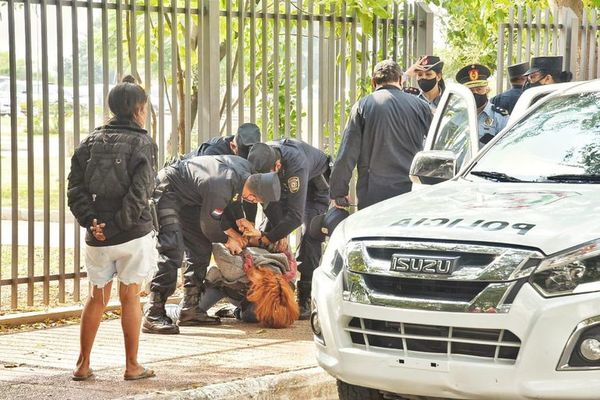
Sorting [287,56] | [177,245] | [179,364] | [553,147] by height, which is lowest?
[179,364]

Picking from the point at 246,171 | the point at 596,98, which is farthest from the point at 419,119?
the point at 596,98

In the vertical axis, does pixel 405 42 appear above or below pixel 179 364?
above

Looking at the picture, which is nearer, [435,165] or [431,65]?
[435,165]

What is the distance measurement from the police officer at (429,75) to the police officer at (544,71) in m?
0.95

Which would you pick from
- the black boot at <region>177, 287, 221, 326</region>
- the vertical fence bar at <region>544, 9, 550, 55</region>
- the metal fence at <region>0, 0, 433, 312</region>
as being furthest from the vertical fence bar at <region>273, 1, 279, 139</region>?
the vertical fence bar at <region>544, 9, 550, 55</region>

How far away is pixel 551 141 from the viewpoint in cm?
608

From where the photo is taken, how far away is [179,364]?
7465 millimetres

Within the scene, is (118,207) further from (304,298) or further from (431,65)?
(431,65)

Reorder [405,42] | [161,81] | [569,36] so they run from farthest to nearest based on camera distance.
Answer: [569,36] → [405,42] → [161,81]

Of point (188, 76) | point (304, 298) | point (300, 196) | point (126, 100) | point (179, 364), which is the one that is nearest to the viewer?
point (126, 100)

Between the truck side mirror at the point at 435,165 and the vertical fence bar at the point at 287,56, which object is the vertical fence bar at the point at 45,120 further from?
the truck side mirror at the point at 435,165

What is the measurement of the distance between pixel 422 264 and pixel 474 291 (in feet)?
0.88

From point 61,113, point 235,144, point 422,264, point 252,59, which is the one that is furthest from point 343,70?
point 422,264

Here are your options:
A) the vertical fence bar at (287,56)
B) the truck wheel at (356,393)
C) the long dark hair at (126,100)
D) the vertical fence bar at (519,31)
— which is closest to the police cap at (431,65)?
the vertical fence bar at (287,56)
